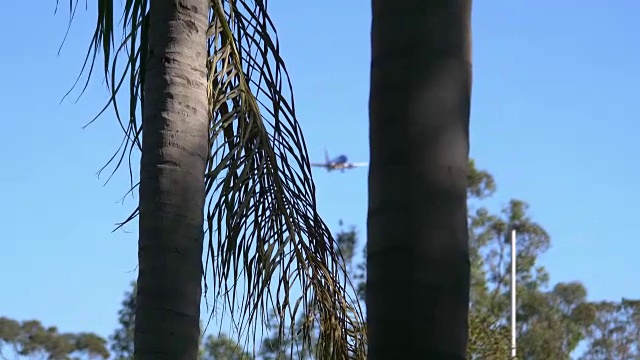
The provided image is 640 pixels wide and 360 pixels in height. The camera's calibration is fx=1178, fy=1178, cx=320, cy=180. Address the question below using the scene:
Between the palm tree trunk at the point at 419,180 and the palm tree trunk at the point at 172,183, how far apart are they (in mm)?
1593

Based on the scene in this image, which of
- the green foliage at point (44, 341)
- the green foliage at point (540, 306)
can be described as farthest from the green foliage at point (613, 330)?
the green foliage at point (44, 341)

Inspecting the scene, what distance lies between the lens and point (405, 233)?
2348 millimetres

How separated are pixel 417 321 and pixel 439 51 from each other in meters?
0.56

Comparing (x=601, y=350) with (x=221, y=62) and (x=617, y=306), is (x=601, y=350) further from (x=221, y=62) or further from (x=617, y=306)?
(x=221, y=62)

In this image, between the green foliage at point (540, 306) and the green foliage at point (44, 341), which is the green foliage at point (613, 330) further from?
the green foliage at point (44, 341)

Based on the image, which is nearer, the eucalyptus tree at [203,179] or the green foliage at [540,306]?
the eucalyptus tree at [203,179]

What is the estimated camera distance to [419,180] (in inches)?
93.3

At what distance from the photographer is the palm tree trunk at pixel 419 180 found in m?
2.32

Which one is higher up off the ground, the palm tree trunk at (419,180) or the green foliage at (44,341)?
the green foliage at (44,341)

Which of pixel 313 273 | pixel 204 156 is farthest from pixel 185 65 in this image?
pixel 313 273

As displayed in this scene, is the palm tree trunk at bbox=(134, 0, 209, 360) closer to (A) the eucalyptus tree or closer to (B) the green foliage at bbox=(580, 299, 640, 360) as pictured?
(A) the eucalyptus tree

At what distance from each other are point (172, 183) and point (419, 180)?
182 cm

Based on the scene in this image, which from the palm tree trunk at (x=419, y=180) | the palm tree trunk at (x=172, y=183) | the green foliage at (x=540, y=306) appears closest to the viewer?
the palm tree trunk at (x=419, y=180)

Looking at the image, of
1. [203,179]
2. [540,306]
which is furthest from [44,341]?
[203,179]
